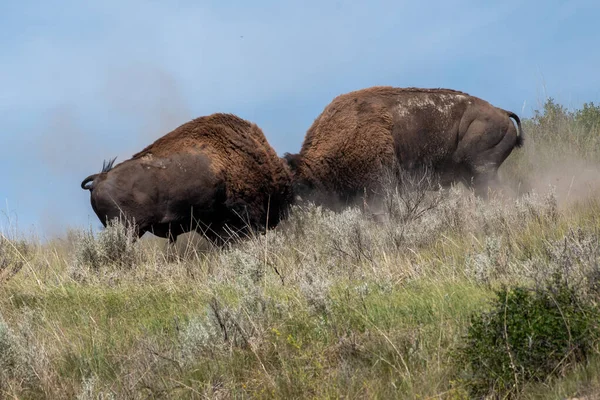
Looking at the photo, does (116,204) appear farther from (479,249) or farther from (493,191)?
(493,191)

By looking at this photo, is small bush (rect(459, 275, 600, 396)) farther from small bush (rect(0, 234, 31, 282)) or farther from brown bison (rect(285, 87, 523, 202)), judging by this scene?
brown bison (rect(285, 87, 523, 202))

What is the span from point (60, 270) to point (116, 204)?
1.17 meters

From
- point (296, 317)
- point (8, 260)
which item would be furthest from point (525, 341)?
point (8, 260)

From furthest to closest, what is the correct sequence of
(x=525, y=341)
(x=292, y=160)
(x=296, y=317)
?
Result: (x=292, y=160), (x=296, y=317), (x=525, y=341)

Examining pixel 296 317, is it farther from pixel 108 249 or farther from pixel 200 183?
pixel 200 183

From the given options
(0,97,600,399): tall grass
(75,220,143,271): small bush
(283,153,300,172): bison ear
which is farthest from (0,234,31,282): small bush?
(283,153,300,172): bison ear

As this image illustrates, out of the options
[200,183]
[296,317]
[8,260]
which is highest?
[200,183]

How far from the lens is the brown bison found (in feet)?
39.7

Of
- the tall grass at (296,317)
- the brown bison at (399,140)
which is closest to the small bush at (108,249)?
the tall grass at (296,317)

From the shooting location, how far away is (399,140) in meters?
12.5

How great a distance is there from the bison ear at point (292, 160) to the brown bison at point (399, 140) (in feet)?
0.05

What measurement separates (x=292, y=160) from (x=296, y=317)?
710cm

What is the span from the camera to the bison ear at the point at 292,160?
38.9 feet

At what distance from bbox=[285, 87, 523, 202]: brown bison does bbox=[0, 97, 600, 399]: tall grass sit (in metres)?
3.54
